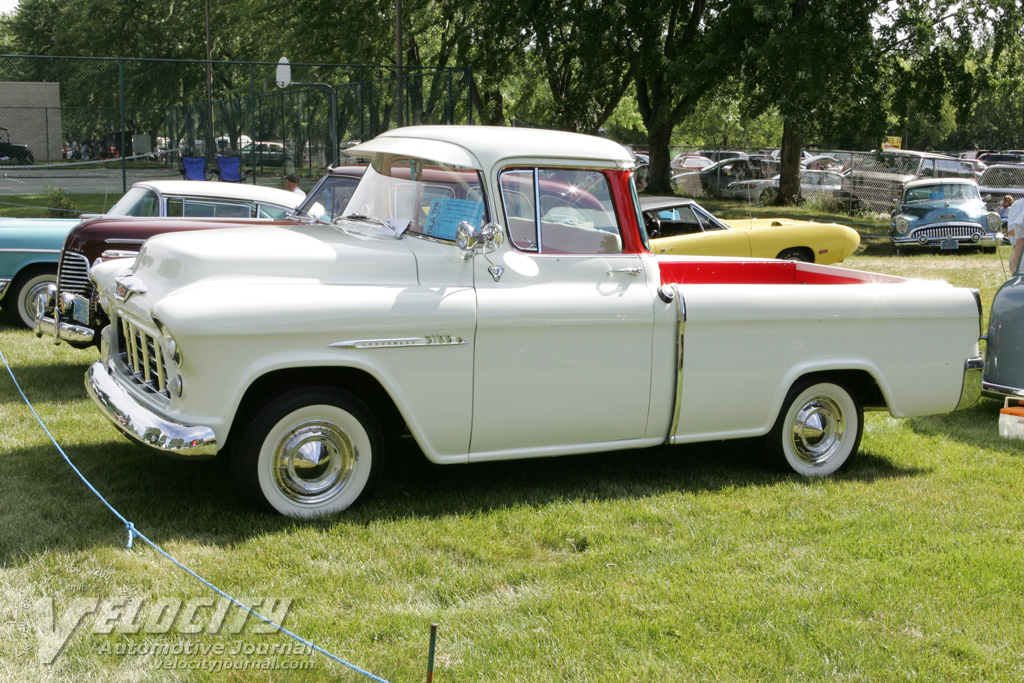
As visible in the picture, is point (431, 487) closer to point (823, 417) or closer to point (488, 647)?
point (488, 647)

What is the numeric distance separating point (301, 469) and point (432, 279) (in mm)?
1084

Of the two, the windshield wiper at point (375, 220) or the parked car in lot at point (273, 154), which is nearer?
the windshield wiper at point (375, 220)

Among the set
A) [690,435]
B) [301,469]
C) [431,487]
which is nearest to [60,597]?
[301,469]

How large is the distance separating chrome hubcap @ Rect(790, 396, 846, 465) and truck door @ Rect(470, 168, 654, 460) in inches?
43.8

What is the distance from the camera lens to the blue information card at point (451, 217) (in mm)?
4891

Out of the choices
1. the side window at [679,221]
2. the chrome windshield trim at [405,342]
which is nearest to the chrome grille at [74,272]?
the chrome windshield trim at [405,342]

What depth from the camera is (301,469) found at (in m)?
4.54

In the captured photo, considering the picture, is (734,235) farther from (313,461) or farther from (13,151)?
(13,151)

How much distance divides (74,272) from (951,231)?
16.1m

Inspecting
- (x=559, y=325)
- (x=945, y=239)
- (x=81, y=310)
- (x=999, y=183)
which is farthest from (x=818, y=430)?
(x=999, y=183)

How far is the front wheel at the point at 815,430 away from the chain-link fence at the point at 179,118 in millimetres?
11403

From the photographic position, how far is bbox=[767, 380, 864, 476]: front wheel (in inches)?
220

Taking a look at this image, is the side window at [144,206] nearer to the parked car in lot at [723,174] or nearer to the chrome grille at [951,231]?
the chrome grille at [951,231]

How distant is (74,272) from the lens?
7695 millimetres
